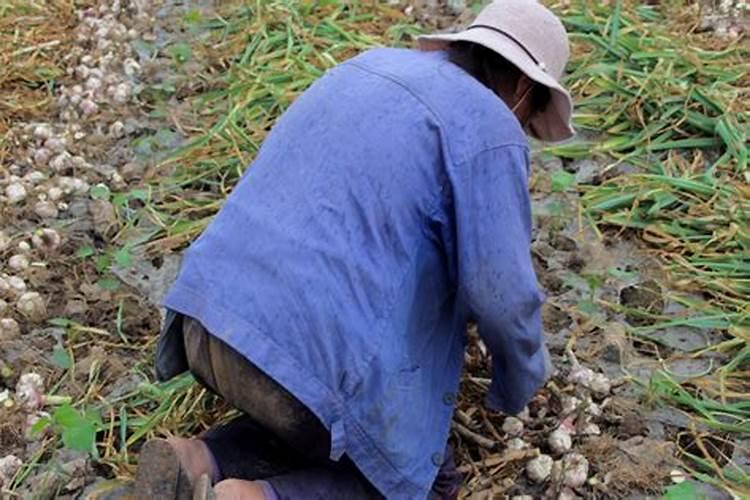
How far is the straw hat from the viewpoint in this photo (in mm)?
1719

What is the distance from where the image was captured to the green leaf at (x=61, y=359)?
224 centimetres

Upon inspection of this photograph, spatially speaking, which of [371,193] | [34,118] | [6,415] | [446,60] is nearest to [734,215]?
[446,60]

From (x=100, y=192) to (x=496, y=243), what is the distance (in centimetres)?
146

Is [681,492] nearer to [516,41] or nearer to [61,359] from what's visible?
[516,41]

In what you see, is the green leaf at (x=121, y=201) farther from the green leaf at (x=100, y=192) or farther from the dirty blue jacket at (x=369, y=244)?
the dirty blue jacket at (x=369, y=244)

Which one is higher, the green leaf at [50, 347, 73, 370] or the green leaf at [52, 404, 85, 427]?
the green leaf at [52, 404, 85, 427]

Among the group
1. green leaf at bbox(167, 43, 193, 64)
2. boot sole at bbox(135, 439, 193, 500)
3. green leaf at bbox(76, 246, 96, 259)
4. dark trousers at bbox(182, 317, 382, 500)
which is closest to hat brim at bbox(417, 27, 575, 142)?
dark trousers at bbox(182, 317, 382, 500)

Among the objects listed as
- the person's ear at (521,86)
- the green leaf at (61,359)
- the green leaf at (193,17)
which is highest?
the person's ear at (521,86)

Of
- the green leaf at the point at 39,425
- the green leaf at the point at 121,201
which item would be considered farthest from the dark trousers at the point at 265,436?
the green leaf at the point at 121,201

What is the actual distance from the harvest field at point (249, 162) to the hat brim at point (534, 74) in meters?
0.51

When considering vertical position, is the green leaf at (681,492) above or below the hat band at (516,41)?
below

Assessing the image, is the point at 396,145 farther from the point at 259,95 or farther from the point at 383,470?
the point at 259,95

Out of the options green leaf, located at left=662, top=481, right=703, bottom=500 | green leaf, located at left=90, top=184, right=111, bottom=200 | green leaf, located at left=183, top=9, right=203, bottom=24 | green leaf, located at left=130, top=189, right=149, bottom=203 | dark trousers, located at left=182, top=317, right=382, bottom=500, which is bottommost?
green leaf, located at left=90, top=184, right=111, bottom=200

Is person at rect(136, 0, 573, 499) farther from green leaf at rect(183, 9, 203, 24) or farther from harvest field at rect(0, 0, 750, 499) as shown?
green leaf at rect(183, 9, 203, 24)
